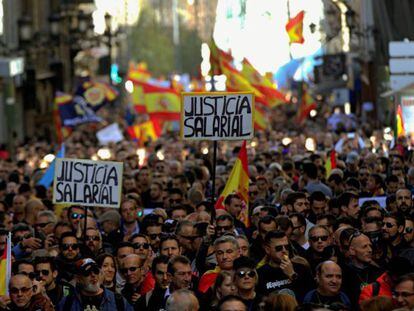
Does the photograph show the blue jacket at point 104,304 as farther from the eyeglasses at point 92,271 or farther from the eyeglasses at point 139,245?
the eyeglasses at point 139,245

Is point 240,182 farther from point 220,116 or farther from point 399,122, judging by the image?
point 399,122

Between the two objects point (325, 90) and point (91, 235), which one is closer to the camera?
point (91, 235)

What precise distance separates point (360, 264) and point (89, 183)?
403 cm

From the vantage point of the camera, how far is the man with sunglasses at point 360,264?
35.1ft

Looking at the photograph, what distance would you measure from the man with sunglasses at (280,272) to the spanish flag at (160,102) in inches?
1005

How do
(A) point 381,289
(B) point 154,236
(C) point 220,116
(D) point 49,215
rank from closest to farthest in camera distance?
(A) point 381,289, (B) point 154,236, (C) point 220,116, (D) point 49,215

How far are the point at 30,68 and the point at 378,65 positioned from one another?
1348cm

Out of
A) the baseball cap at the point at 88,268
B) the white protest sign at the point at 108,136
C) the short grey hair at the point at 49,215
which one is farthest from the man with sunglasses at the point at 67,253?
the white protest sign at the point at 108,136

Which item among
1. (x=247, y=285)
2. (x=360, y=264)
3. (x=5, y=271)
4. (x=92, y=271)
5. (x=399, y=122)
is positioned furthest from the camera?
(x=399, y=122)

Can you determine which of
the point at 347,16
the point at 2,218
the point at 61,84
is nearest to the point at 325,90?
the point at 61,84

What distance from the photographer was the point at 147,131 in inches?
1491

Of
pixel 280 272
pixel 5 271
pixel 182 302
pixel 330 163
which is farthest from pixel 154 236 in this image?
pixel 330 163

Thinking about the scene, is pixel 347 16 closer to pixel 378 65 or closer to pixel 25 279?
pixel 378 65

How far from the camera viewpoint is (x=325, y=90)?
58000mm
